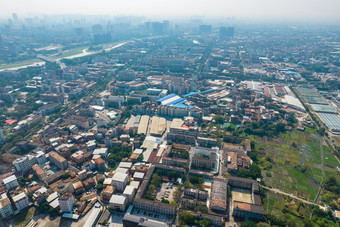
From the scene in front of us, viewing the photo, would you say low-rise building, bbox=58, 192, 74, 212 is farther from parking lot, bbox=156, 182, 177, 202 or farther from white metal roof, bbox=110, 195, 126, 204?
parking lot, bbox=156, 182, 177, 202

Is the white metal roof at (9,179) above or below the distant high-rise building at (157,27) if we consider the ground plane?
below

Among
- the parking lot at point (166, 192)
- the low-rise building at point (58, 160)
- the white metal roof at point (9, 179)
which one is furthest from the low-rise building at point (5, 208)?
the parking lot at point (166, 192)

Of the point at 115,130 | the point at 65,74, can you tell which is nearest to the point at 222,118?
the point at 115,130

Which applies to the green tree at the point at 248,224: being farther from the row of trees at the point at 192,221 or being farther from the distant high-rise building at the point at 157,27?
the distant high-rise building at the point at 157,27

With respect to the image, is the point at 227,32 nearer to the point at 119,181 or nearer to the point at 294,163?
the point at 294,163

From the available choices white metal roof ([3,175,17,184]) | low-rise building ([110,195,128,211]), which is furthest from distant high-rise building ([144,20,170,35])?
low-rise building ([110,195,128,211])

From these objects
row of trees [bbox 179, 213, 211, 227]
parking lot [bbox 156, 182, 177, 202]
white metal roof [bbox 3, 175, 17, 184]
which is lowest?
parking lot [bbox 156, 182, 177, 202]
